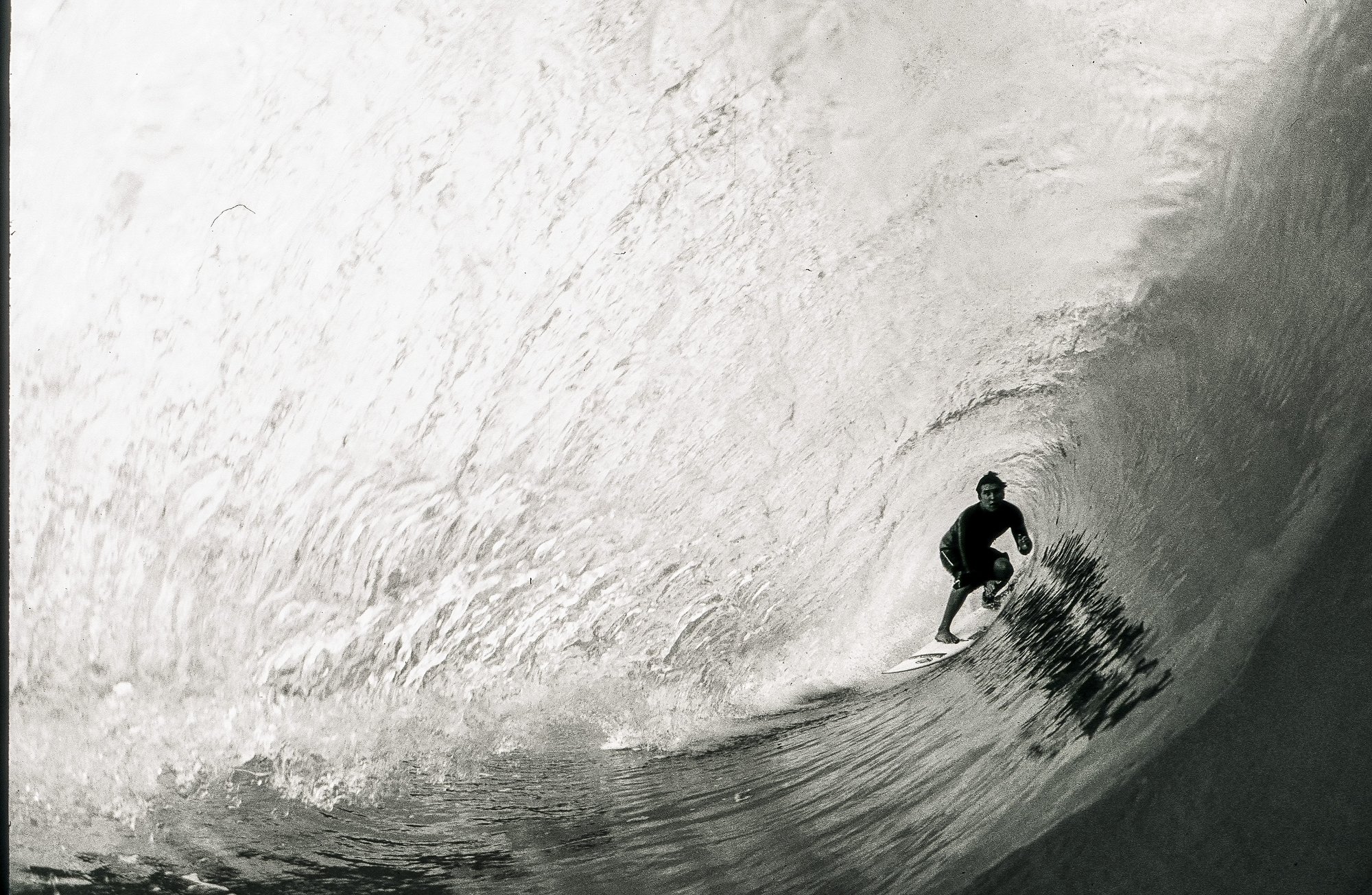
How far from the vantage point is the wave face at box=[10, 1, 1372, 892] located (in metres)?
0.39

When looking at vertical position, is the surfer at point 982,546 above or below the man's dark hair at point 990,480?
below

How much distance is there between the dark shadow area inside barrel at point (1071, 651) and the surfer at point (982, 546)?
0.05ft

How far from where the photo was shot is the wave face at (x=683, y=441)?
386 mm

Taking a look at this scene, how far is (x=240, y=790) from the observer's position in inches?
15.9

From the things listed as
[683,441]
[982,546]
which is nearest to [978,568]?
[982,546]

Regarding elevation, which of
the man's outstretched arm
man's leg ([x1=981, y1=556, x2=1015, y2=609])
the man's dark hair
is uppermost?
the man's dark hair

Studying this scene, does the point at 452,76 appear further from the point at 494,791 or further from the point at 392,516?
the point at 494,791

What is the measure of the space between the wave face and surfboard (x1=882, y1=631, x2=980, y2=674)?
0.03 feet

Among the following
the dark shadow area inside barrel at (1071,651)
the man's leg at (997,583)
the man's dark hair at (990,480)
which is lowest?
the dark shadow area inside barrel at (1071,651)

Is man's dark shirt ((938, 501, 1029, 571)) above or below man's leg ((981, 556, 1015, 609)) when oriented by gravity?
above

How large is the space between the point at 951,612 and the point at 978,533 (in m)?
0.04

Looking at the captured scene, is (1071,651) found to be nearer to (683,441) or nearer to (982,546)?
(982,546)

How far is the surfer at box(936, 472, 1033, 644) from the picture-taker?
455 millimetres

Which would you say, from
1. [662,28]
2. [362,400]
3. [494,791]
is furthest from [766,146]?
[494,791]
